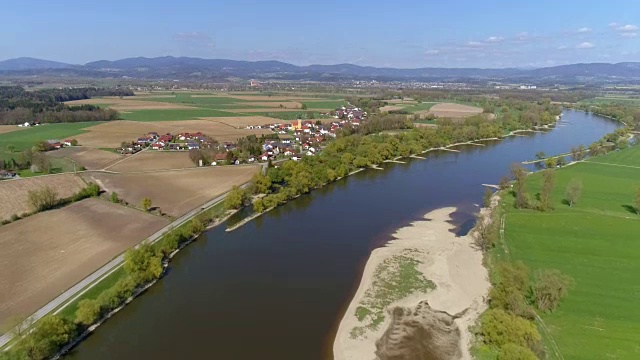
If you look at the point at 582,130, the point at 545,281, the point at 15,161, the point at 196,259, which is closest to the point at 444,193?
the point at 545,281

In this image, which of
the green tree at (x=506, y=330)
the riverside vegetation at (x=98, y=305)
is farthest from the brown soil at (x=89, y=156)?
the green tree at (x=506, y=330)

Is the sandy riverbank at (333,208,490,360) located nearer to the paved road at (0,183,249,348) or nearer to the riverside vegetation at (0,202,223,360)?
the riverside vegetation at (0,202,223,360)

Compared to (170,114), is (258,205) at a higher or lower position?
lower

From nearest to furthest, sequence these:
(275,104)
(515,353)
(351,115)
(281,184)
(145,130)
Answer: (515,353) → (281,184) → (145,130) → (351,115) → (275,104)

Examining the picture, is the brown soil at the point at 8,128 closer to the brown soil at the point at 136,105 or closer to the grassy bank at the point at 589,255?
the brown soil at the point at 136,105

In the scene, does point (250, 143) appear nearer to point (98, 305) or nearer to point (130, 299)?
point (130, 299)

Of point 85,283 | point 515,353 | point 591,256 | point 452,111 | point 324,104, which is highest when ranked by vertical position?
point 324,104

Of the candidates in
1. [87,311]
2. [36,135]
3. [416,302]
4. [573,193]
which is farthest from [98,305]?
[36,135]
